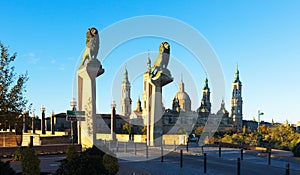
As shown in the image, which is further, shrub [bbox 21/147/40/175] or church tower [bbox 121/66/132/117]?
church tower [bbox 121/66/132/117]

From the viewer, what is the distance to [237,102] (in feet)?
410

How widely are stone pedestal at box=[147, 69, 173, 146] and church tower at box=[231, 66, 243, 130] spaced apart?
3448 inches

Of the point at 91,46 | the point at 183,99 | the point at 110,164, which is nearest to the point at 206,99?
the point at 183,99

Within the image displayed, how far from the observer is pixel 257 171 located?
15961 millimetres

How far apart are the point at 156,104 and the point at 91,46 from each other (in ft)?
33.3

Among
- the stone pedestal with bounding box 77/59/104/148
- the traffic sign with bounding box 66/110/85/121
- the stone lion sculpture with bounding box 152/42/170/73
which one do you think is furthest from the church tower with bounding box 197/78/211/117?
the traffic sign with bounding box 66/110/85/121

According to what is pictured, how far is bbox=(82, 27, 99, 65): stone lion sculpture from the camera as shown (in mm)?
25594

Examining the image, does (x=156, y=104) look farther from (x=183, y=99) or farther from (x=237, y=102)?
(x=237, y=102)

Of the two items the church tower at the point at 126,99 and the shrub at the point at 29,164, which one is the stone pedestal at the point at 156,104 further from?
the church tower at the point at 126,99

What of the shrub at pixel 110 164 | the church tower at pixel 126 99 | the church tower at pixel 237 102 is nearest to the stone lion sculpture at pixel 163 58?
the shrub at pixel 110 164

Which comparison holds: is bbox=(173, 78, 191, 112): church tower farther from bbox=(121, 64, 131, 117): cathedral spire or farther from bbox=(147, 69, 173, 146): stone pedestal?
bbox=(147, 69, 173, 146): stone pedestal

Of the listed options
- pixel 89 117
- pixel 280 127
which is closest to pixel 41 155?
pixel 89 117

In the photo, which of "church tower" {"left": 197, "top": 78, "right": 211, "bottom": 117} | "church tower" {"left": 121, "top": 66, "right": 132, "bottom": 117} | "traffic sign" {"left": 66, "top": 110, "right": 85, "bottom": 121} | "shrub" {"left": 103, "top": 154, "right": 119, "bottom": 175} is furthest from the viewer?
"church tower" {"left": 197, "top": 78, "right": 211, "bottom": 117}

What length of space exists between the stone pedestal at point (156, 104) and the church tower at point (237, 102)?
287 feet
